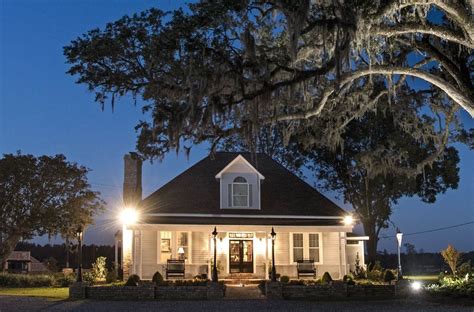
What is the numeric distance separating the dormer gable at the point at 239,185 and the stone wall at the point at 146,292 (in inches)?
253

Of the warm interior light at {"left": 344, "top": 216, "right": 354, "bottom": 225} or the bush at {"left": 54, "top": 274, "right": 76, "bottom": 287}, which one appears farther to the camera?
the bush at {"left": 54, "top": 274, "right": 76, "bottom": 287}

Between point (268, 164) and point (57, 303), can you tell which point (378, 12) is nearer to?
point (57, 303)

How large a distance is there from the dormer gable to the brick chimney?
11.7 feet

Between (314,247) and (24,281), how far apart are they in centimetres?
1190

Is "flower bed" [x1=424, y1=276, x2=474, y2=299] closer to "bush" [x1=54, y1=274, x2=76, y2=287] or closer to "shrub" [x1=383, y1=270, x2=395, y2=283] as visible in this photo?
"shrub" [x1=383, y1=270, x2=395, y2=283]

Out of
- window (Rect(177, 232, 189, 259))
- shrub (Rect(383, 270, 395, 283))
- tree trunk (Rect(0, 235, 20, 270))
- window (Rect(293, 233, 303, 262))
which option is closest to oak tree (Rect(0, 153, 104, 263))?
tree trunk (Rect(0, 235, 20, 270))

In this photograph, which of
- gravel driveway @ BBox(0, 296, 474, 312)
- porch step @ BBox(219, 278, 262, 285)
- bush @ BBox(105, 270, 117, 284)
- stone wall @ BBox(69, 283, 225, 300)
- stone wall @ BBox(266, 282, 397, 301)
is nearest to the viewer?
gravel driveway @ BBox(0, 296, 474, 312)

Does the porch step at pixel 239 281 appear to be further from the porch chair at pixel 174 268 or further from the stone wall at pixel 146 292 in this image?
the stone wall at pixel 146 292

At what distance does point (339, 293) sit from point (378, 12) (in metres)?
10.2

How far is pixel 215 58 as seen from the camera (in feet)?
41.7

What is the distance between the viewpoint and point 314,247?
Answer: 81.8 ft

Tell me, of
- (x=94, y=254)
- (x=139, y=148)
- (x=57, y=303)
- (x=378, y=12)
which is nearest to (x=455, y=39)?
(x=378, y=12)

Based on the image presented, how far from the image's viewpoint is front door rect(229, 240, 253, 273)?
24.4 metres

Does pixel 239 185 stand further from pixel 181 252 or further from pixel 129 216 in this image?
pixel 129 216
